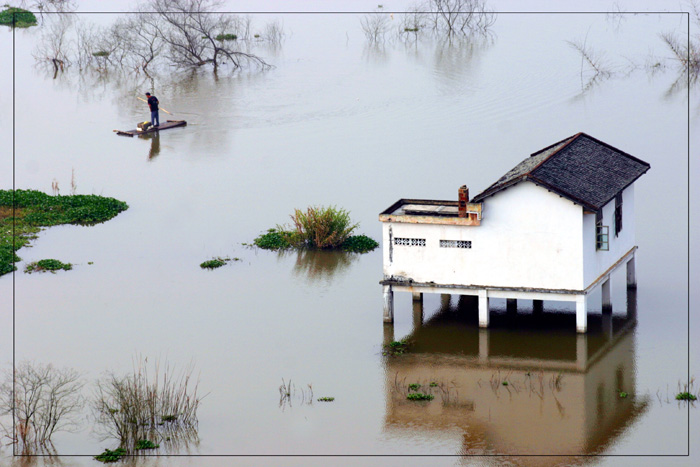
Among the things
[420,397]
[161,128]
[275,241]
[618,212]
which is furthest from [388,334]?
[161,128]

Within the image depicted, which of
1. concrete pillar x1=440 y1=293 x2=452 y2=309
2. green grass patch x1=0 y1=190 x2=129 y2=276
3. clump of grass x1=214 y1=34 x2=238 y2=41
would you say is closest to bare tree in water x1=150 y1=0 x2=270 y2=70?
clump of grass x1=214 y1=34 x2=238 y2=41

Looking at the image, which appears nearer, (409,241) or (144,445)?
(144,445)

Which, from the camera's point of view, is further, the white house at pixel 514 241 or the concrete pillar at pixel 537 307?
the concrete pillar at pixel 537 307

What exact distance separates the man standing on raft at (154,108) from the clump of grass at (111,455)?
27.4m

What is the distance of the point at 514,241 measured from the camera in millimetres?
26812

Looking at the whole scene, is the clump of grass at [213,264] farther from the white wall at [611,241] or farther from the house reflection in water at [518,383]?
the white wall at [611,241]

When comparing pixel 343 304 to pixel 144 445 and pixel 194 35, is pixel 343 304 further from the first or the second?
pixel 194 35

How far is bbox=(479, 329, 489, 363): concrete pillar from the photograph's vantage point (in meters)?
26.4

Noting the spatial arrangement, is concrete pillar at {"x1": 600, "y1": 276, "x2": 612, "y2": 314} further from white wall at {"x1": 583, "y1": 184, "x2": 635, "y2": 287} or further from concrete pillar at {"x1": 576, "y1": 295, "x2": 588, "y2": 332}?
concrete pillar at {"x1": 576, "y1": 295, "x2": 588, "y2": 332}

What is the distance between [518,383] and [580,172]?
5.48 m

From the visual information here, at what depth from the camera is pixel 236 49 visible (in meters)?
66.7

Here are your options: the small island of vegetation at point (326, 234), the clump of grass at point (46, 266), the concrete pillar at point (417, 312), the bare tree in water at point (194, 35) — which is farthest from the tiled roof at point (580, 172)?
the bare tree in water at point (194, 35)

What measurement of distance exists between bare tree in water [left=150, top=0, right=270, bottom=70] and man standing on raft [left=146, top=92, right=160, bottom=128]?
1097cm

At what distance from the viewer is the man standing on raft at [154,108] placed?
4800 centimetres
